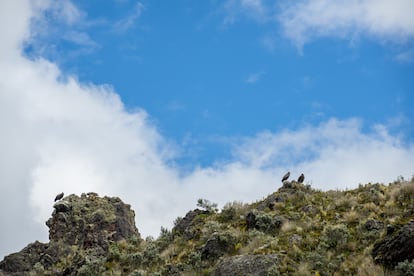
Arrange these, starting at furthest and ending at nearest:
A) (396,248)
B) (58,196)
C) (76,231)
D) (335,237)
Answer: (58,196), (76,231), (335,237), (396,248)

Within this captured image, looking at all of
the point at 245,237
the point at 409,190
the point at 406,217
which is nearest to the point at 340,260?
the point at 406,217

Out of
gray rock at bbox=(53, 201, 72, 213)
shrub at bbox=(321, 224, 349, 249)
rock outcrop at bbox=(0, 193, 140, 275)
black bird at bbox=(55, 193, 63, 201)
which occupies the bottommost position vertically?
shrub at bbox=(321, 224, 349, 249)

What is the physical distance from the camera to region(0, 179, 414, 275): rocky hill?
18844 millimetres

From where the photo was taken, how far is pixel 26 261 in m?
33.4

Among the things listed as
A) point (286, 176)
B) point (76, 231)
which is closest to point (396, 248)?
point (286, 176)

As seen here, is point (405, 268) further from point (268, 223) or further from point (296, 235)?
point (268, 223)

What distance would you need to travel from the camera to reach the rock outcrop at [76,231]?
33.2 metres

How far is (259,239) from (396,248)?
711 cm

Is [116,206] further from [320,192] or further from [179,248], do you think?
[320,192]

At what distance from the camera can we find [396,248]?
57.6ft

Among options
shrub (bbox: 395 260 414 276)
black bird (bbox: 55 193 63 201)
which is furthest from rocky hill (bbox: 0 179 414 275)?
black bird (bbox: 55 193 63 201)

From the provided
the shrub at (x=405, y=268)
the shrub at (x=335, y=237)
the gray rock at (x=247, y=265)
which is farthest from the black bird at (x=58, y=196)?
the shrub at (x=405, y=268)

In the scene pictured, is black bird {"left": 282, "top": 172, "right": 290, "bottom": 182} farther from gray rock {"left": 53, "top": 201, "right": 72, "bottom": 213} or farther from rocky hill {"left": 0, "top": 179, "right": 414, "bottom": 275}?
gray rock {"left": 53, "top": 201, "right": 72, "bottom": 213}

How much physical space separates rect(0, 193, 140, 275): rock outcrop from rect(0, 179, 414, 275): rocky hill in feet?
0.27
